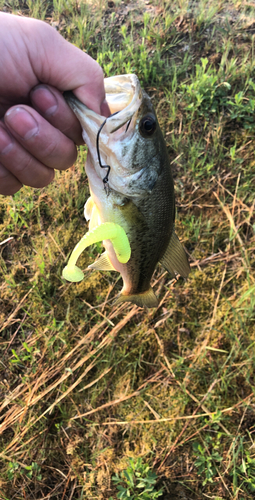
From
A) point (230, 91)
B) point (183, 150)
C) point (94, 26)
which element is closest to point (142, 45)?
point (94, 26)

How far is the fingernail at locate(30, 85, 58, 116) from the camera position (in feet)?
4.68

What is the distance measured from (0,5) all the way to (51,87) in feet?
10.5

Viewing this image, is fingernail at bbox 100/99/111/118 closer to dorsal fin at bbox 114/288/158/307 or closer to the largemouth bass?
the largemouth bass

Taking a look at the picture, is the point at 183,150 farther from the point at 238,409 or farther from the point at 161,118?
the point at 238,409

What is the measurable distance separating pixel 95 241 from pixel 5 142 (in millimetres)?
783

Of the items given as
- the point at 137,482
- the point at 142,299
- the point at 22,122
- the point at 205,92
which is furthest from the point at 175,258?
the point at 205,92

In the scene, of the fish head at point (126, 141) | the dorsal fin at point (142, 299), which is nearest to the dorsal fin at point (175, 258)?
the dorsal fin at point (142, 299)

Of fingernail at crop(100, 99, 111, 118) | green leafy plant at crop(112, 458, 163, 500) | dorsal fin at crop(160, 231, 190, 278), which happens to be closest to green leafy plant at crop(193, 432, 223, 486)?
green leafy plant at crop(112, 458, 163, 500)

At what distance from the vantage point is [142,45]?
317cm

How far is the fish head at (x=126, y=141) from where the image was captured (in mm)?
1315

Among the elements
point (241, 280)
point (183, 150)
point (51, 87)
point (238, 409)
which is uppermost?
point (51, 87)

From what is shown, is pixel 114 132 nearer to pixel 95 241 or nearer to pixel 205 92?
pixel 95 241

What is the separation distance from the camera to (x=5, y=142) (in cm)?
153

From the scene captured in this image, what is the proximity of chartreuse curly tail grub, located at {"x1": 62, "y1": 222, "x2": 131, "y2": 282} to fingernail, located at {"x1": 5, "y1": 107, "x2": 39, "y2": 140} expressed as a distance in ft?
1.98
